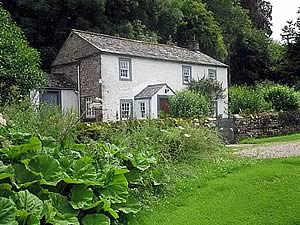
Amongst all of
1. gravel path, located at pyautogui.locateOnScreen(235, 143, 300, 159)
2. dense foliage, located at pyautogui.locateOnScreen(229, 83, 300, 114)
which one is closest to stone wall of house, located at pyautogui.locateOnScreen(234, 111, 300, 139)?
dense foliage, located at pyautogui.locateOnScreen(229, 83, 300, 114)

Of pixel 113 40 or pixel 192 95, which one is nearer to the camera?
pixel 192 95

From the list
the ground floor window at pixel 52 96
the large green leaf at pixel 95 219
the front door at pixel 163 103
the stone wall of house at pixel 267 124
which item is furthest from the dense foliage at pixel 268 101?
the large green leaf at pixel 95 219

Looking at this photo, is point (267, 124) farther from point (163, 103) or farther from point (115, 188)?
point (115, 188)

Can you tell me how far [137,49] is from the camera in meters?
27.3

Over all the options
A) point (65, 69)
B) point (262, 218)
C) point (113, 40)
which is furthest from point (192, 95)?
point (262, 218)

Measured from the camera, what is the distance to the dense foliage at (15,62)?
62.6 feet

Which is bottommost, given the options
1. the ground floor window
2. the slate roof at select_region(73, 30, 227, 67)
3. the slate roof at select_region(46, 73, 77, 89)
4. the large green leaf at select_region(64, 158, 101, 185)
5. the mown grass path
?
the mown grass path

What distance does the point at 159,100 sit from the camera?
2608 centimetres

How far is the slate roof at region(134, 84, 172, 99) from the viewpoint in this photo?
2575 cm

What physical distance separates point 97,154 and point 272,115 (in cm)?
1576

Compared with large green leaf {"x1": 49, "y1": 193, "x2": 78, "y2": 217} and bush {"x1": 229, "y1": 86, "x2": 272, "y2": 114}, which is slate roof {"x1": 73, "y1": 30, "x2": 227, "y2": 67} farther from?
large green leaf {"x1": 49, "y1": 193, "x2": 78, "y2": 217}

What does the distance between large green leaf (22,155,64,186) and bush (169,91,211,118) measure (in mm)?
16645

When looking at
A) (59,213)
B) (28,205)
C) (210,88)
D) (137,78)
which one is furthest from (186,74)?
(28,205)

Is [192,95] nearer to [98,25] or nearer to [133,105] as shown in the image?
[133,105]
